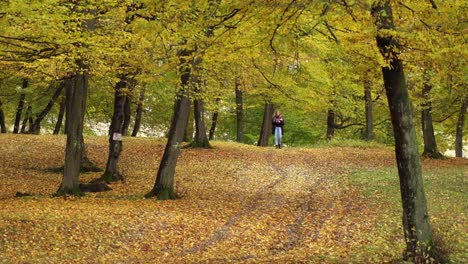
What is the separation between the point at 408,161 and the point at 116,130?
11.0 m

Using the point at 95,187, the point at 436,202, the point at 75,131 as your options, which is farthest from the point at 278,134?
the point at 75,131

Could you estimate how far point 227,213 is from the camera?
13695mm

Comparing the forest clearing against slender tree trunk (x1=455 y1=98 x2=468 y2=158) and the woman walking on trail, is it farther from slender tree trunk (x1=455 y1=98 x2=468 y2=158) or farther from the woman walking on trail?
the woman walking on trail

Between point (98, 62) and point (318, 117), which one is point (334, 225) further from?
point (318, 117)

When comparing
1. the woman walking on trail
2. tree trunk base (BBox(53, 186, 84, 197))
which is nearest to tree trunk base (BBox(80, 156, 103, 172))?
tree trunk base (BBox(53, 186, 84, 197))

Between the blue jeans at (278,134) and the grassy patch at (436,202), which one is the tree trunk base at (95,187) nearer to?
the grassy patch at (436,202)

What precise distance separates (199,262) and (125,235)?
250 cm

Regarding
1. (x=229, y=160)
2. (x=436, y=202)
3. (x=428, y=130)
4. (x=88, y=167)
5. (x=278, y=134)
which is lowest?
(x=436, y=202)

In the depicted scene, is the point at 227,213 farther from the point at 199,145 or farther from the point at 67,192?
the point at 199,145

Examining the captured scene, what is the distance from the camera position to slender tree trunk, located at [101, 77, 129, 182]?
55.3 feet

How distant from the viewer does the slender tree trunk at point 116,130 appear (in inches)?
664

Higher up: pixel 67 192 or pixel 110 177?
pixel 110 177

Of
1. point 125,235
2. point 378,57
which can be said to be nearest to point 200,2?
point 378,57

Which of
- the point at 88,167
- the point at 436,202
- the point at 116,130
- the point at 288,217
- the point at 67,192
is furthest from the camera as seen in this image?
the point at 88,167
